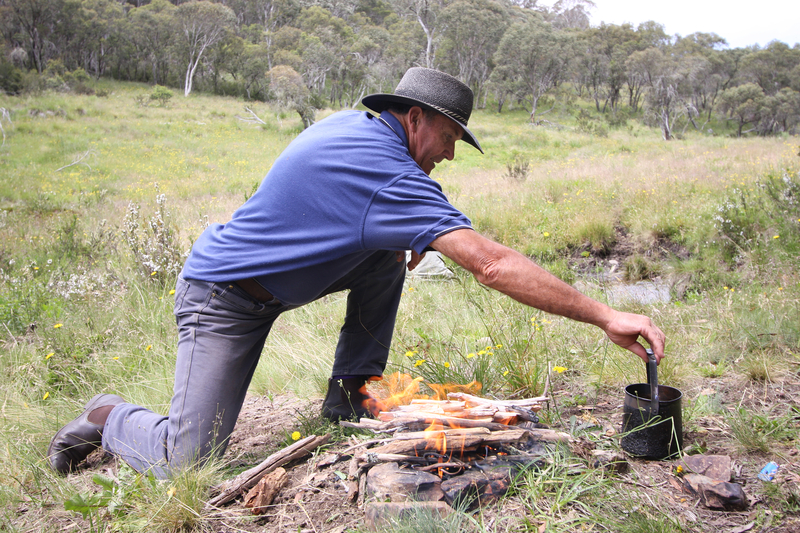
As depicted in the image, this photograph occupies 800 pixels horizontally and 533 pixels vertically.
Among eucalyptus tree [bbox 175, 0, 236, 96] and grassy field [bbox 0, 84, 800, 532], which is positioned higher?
eucalyptus tree [bbox 175, 0, 236, 96]

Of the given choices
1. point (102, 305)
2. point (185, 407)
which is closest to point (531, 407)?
point (185, 407)

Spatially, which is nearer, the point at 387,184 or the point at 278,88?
the point at 387,184

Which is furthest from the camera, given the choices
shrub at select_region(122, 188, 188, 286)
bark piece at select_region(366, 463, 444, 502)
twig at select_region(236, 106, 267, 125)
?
twig at select_region(236, 106, 267, 125)

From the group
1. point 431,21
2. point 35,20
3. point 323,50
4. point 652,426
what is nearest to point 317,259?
point 652,426

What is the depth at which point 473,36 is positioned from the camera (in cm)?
4578

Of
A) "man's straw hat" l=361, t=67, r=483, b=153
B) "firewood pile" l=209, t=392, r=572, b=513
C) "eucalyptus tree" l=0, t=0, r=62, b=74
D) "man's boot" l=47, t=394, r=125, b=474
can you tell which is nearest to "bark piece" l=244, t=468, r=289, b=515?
"firewood pile" l=209, t=392, r=572, b=513

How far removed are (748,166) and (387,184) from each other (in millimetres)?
9934

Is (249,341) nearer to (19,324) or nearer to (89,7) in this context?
(19,324)

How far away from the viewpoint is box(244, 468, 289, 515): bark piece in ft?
6.14

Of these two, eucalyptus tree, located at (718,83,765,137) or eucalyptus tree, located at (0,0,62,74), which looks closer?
eucalyptus tree, located at (718,83,765,137)

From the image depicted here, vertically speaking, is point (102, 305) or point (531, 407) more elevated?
point (531, 407)

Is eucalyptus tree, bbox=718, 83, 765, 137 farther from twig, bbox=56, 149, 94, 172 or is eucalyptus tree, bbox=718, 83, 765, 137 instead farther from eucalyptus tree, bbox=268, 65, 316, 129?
twig, bbox=56, 149, 94, 172

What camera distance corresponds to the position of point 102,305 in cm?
443

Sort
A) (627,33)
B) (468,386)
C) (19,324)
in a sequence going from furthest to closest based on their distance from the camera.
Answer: (627,33)
(19,324)
(468,386)
